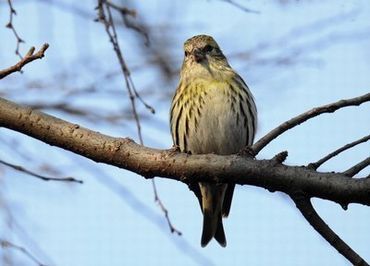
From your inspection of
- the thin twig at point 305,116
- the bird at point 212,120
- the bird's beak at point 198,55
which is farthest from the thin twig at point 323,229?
the bird's beak at point 198,55

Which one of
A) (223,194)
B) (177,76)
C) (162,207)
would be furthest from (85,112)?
(162,207)

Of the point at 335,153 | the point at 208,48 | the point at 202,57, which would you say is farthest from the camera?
the point at 208,48

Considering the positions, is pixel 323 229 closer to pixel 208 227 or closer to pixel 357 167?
pixel 357 167

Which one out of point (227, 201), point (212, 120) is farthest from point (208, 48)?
point (227, 201)

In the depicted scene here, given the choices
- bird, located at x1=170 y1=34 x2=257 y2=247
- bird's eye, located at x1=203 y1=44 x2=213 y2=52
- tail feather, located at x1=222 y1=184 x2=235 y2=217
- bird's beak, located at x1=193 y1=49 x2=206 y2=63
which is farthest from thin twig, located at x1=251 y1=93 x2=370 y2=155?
bird's eye, located at x1=203 y1=44 x2=213 y2=52

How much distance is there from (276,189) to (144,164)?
21.4 inches

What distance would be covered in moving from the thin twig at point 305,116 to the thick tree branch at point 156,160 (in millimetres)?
160

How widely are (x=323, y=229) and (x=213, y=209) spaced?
224 cm

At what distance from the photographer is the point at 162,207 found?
3537mm

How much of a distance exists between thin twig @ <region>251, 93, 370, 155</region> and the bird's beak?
7.50ft

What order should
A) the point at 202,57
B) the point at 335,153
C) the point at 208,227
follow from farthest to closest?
the point at 202,57, the point at 208,227, the point at 335,153

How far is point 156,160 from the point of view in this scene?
267 cm

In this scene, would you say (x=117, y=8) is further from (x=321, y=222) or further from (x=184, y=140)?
(x=321, y=222)

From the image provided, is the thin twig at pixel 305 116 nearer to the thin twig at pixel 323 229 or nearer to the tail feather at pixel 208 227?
the thin twig at pixel 323 229
